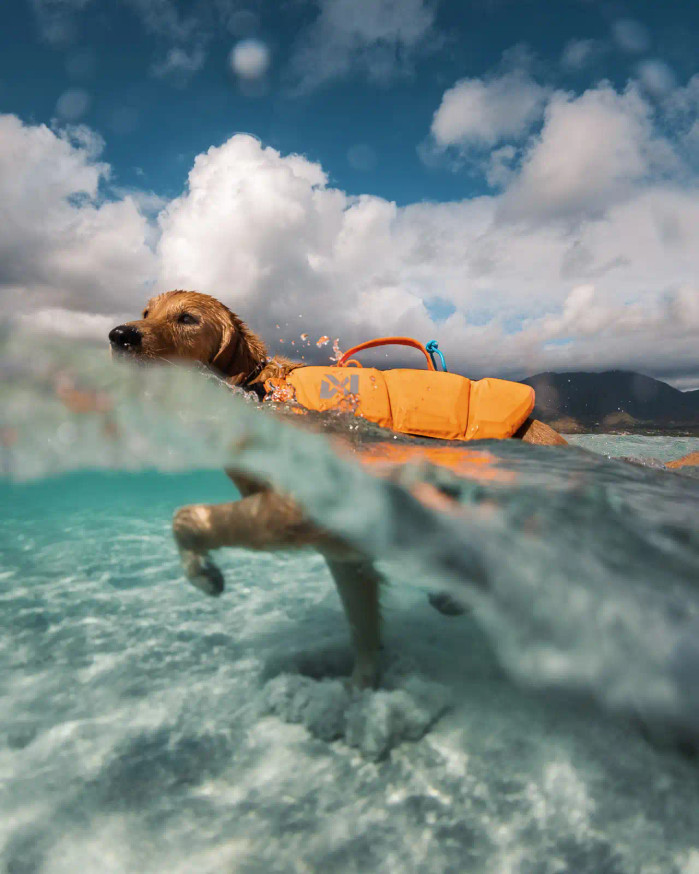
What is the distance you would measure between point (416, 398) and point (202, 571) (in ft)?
5.77

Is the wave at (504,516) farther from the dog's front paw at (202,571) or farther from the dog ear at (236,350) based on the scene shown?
the dog's front paw at (202,571)

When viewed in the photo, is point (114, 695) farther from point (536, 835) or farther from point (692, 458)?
point (692, 458)

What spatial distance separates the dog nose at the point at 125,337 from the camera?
2567 mm

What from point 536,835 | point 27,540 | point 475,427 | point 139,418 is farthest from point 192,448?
point 27,540

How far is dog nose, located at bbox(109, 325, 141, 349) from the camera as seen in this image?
2567 mm

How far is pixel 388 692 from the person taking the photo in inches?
105

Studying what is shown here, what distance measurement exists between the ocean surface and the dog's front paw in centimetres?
10

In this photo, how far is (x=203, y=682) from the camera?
3.02 metres

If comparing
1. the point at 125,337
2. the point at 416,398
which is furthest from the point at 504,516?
the point at 125,337

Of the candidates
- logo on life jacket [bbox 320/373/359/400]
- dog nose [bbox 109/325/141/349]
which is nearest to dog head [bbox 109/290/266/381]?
dog nose [bbox 109/325/141/349]

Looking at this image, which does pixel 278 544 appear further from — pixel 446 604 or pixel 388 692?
pixel 446 604

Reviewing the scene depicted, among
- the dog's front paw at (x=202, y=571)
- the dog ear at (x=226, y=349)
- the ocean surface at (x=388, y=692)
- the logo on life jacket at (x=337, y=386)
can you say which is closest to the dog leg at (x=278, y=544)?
the dog's front paw at (x=202, y=571)

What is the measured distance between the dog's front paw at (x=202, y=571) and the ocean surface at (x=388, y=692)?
10 cm

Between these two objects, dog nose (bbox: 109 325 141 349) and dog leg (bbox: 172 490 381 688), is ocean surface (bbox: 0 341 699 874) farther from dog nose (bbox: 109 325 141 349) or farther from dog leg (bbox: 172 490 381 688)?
dog nose (bbox: 109 325 141 349)
